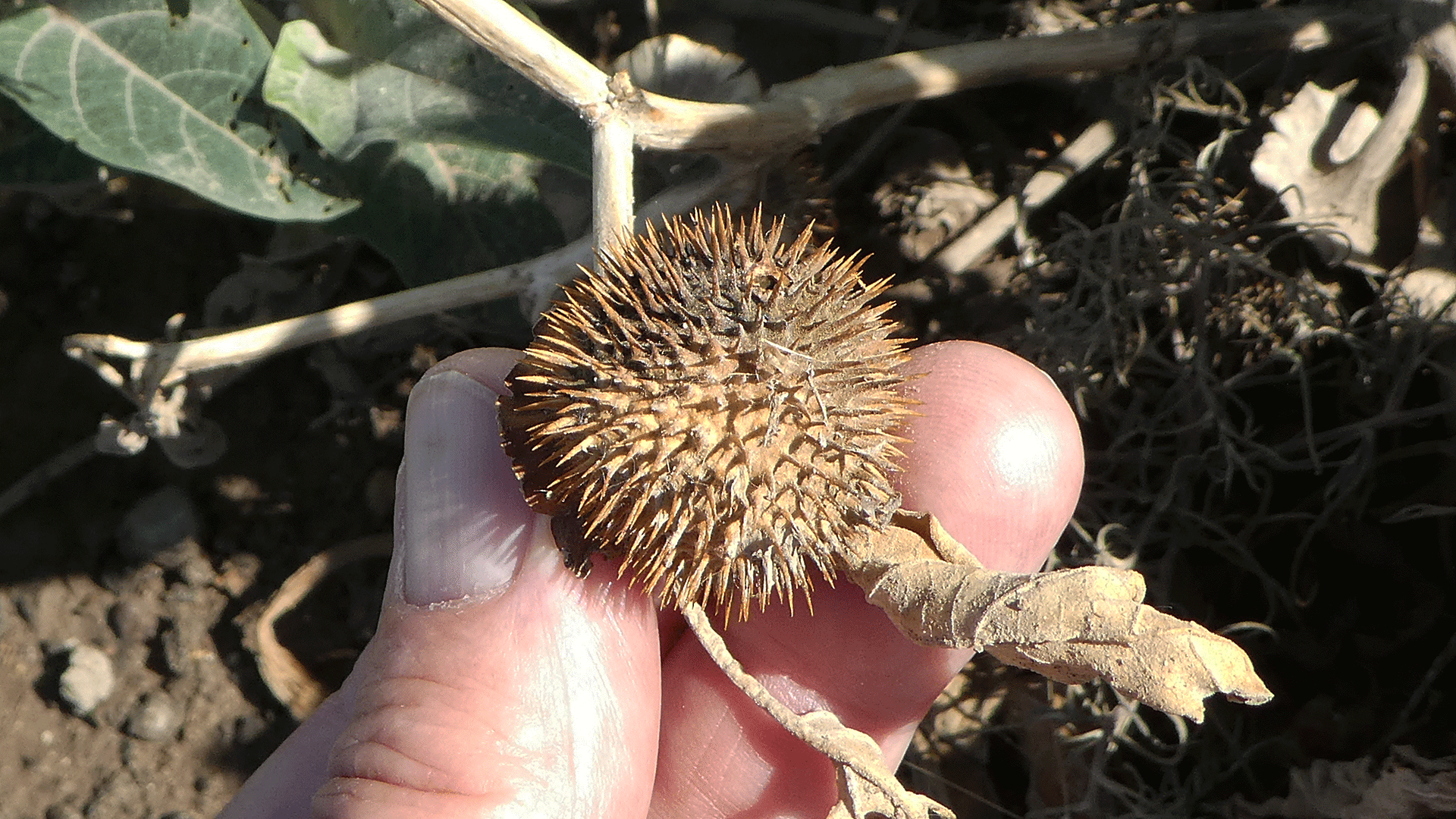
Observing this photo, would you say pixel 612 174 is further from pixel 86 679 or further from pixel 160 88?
pixel 86 679

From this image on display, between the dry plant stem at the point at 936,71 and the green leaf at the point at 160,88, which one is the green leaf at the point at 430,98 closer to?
the green leaf at the point at 160,88

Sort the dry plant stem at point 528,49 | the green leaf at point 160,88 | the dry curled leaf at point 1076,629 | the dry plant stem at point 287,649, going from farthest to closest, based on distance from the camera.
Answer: the dry plant stem at point 287,649 → the green leaf at point 160,88 → the dry plant stem at point 528,49 → the dry curled leaf at point 1076,629

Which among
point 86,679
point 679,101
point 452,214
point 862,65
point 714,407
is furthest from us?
point 86,679

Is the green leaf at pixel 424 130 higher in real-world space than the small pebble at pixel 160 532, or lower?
higher

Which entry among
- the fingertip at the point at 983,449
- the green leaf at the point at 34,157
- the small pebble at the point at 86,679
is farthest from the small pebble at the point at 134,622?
the fingertip at the point at 983,449

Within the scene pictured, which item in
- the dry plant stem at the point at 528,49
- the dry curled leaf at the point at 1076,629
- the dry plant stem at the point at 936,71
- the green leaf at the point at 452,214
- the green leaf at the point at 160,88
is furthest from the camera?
the green leaf at the point at 452,214

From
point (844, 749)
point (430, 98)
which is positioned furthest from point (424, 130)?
point (844, 749)
